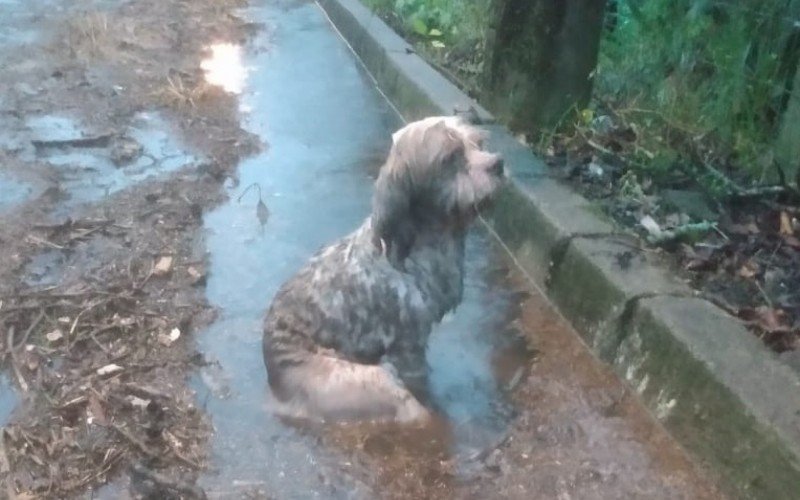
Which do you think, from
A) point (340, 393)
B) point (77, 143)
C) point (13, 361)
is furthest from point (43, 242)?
point (340, 393)

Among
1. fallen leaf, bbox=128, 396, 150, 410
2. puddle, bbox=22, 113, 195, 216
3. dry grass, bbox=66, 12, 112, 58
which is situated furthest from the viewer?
dry grass, bbox=66, 12, 112, 58

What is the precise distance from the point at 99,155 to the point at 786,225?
4495mm

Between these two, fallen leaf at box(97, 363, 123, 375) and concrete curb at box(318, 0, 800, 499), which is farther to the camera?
fallen leaf at box(97, 363, 123, 375)

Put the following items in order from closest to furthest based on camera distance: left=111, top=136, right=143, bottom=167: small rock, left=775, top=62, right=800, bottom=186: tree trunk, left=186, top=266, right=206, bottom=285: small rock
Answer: left=186, top=266, right=206, bottom=285: small rock < left=775, top=62, right=800, bottom=186: tree trunk < left=111, top=136, right=143, bottom=167: small rock

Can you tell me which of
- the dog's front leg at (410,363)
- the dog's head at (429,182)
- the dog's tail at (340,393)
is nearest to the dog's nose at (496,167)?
the dog's head at (429,182)

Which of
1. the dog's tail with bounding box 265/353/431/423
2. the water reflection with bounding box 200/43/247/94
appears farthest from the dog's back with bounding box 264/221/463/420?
the water reflection with bounding box 200/43/247/94

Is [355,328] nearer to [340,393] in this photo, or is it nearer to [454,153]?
[340,393]

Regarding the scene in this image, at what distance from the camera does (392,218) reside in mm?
3852

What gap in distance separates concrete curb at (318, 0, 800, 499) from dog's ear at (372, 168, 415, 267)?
1.03 metres

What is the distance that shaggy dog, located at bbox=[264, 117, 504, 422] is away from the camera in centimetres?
379

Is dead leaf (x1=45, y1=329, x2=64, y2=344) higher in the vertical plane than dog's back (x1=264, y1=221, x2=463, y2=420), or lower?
lower

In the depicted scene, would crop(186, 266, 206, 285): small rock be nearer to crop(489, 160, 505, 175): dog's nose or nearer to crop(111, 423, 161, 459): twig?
crop(111, 423, 161, 459): twig

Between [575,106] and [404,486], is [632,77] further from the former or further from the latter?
[404,486]

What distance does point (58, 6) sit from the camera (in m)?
11.4
